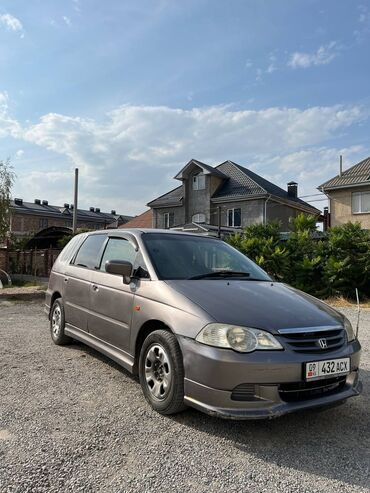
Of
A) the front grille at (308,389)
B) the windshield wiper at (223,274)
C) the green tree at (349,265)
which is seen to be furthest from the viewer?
the green tree at (349,265)

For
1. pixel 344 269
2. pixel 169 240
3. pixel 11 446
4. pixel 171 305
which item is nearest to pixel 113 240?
pixel 169 240

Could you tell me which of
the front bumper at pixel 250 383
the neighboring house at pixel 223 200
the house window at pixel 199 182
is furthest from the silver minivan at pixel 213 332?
the house window at pixel 199 182

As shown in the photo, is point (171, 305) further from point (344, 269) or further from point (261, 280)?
point (344, 269)

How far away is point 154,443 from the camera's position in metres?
2.91

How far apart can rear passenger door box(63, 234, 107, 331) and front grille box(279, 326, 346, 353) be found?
2.62 m

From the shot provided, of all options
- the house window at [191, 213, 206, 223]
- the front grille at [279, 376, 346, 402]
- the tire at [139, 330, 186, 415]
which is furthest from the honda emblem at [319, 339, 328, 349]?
the house window at [191, 213, 206, 223]

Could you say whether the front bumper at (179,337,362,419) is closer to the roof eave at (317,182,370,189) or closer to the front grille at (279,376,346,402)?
the front grille at (279,376,346,402)

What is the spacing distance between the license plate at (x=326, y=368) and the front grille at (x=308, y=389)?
0.06m

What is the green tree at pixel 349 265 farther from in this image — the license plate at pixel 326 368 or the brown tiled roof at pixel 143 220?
the brown tiled roof at pixel 143 220

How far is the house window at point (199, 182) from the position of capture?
34.3 meters

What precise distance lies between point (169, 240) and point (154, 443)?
2.17 meters

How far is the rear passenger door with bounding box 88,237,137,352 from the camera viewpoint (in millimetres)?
3975

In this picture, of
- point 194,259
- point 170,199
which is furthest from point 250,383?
point 170,199

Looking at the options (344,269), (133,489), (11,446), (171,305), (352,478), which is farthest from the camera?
(344,269)
